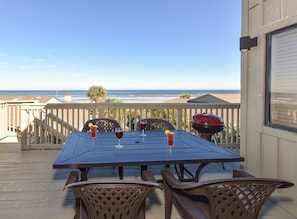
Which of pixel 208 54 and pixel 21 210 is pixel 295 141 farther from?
pixel 208 54

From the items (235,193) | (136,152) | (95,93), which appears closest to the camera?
(235,193)

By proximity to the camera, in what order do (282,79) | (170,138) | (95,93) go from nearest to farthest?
(170,138), (282,79), (95,93)

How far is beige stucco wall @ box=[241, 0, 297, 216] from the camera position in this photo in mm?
3088

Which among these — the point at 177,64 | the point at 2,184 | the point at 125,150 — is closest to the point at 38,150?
the point at 2,184

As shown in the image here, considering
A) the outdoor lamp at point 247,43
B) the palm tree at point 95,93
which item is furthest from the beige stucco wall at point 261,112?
the palm tree at point 95,93

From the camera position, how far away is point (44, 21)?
21094mm

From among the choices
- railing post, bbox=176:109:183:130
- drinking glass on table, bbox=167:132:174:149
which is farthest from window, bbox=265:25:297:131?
railing post, bbox=176:109:183:130

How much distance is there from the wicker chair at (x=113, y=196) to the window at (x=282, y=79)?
2.03 metres

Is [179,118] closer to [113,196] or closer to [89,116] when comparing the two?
[89,116]

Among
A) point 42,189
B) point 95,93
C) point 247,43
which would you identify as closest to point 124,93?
point 95,93

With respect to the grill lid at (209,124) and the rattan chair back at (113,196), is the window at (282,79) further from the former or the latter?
the rattan chair back at (113,196)

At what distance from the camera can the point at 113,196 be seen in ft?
5.57

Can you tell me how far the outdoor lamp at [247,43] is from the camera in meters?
3.73

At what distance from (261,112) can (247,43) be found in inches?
35.2
